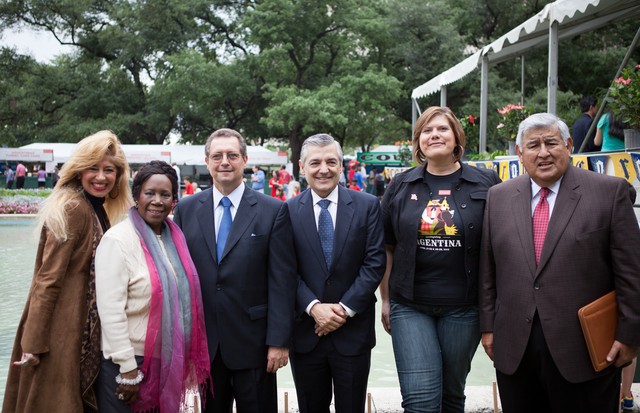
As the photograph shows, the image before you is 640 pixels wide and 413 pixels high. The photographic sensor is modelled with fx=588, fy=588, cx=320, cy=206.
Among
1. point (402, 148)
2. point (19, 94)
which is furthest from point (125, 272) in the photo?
point (19, 94)

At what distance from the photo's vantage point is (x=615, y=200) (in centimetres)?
268

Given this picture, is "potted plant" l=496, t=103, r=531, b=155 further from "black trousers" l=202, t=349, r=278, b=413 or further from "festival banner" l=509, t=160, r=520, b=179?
"black trousers" l=202, t=349, r=278, b=413

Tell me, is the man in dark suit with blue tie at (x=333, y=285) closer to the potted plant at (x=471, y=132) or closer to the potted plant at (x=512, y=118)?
the potted plant at (x=512, y=118)

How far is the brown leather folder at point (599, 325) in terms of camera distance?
2668 millimetres

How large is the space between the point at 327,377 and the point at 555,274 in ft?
4.41

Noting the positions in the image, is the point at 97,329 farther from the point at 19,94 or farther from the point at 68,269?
the point at 19,94

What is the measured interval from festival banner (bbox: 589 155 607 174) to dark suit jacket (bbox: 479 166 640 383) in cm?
238

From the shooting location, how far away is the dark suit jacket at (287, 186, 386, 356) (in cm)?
318

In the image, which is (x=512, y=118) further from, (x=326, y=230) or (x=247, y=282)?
(x=247, y=282)

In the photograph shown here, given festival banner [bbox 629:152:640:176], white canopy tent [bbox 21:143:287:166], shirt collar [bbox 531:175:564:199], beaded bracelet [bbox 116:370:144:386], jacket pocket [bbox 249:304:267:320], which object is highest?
white canopy tent [bbox 21:143:287:166]

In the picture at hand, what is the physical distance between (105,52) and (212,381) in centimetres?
3653

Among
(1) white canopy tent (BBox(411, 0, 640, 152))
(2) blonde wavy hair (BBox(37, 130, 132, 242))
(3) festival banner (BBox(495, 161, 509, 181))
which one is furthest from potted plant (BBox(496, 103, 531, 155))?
(2) blonde wavy hair (BBox(37, 130, 132, 242))

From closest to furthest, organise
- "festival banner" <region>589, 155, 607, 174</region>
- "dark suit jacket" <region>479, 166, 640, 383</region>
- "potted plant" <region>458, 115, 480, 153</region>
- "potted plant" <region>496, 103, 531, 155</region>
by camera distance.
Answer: "dark suit jacket" <region>479, 166, 640, 383</region>, "festival banner" <region>589, 155, 607, 174</region>, "potted plant" <region>496, 103, 531, 155</region>, "potted plant" <region>458, 115, 480, 153</region>

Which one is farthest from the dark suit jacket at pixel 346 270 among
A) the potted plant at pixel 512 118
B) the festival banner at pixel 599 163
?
the potted plant at pixel 512 118
